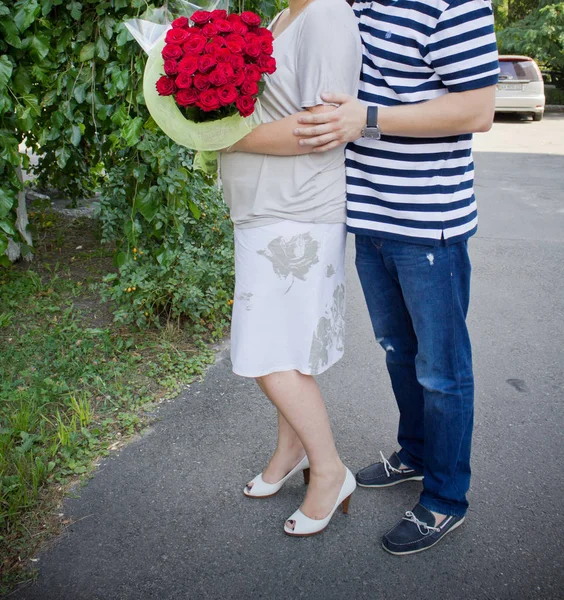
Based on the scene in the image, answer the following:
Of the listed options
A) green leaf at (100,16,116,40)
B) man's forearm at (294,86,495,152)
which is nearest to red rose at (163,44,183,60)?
man's forearm at (294,86,495,152)

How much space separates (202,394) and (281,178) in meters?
1.63

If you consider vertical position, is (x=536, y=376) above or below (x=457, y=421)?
below

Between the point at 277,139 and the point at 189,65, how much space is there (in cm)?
33

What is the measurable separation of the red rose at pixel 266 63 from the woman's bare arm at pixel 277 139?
15 cm

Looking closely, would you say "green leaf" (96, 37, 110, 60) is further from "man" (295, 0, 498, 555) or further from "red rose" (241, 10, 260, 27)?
"man" (295, 0, 498, 555)

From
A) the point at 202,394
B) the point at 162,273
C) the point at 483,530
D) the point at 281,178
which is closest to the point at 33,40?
the point at 162,273

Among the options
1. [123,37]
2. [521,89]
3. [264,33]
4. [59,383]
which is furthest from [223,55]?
[521,89]

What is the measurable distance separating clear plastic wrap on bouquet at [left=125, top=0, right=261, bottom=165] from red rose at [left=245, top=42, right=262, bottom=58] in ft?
0.59

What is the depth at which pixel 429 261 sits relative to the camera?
198 cm

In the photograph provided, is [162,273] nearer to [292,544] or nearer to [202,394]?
[202,394]

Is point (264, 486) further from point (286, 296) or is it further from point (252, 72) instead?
point (252, 72)

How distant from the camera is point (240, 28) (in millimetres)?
1825

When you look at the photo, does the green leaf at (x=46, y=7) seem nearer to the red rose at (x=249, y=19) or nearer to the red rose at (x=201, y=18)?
the red rose at (x=201, y=18)

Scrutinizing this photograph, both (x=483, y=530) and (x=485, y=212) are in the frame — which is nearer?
(x=483, y=530)
